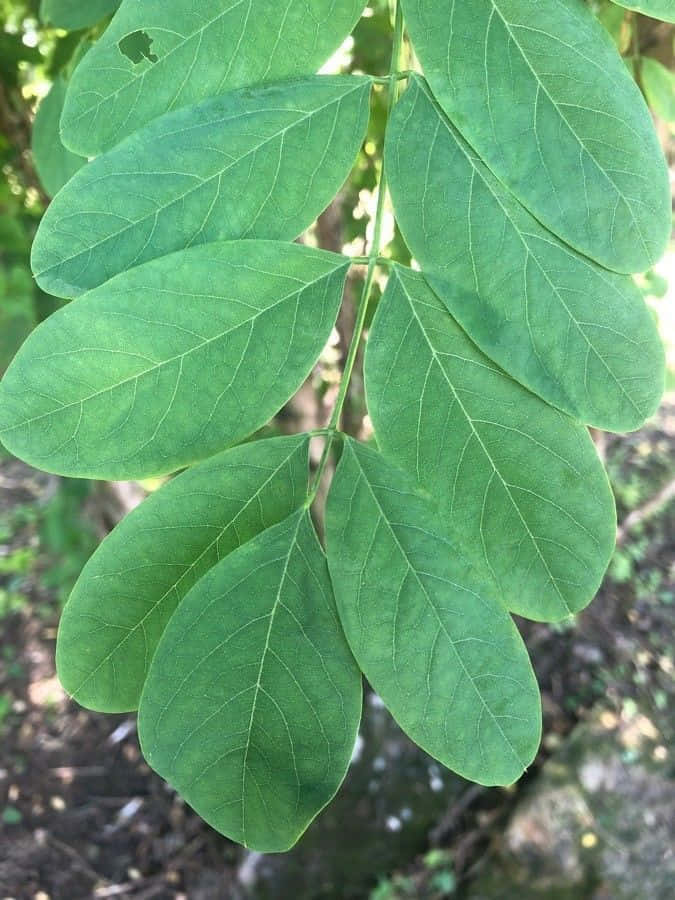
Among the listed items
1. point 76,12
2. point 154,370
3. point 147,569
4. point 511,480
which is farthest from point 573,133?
point 76,12

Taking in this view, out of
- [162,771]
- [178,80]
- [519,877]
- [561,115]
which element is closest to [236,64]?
[178,80]

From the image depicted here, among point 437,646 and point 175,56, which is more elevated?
point 175,56

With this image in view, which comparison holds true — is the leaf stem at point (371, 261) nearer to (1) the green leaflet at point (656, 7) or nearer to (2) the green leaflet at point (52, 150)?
(1) the green leaflet at point (656, 7)

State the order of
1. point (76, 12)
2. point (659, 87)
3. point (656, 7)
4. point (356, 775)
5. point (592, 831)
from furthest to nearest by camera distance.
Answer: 1. point (356, 775)
2. point (592, 831)
3. point (659, 87)
4. point (76, 12)
5. point (656, 7)

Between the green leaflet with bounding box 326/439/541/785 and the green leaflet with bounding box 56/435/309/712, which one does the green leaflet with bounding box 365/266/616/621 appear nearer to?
the green leaflet with bounding box 326/439/541/785

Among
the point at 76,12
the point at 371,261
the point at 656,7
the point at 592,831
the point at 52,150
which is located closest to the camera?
the point at 656,7

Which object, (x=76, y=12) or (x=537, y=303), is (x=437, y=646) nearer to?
(x=537, y=303)

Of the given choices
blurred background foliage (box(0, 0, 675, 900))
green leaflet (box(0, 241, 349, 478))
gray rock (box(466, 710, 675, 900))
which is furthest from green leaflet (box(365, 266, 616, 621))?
gray rock (box(466, 710, 675, 900))
